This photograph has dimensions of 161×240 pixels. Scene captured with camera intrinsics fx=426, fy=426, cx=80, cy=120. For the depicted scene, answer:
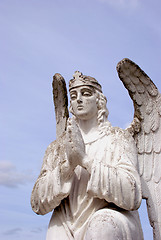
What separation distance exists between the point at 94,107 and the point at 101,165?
3.77 ft

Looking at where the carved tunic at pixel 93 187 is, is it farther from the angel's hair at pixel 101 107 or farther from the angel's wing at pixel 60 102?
the angel's wing at pixel 60 102

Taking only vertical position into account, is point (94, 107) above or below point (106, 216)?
above

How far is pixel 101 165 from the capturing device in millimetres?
5414

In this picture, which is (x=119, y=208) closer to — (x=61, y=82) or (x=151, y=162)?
(x=151, y=162)

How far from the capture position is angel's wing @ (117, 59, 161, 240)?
6.36 meters

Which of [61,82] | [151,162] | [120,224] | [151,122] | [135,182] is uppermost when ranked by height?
[61,82]

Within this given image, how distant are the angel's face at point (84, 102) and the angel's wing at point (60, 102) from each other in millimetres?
746

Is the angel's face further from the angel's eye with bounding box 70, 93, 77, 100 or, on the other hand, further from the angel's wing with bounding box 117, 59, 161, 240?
the angel's wing with bounding box 117, 59, 161, 240

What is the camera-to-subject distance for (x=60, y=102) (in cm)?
712

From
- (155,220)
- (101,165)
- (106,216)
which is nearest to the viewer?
(106,216)

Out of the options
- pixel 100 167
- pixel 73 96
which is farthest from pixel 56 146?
pixel 100 167

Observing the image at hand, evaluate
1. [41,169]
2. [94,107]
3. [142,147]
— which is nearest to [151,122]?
[142,147]

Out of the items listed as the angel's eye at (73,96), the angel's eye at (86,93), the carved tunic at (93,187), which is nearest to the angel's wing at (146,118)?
the carved tunic at (93,187)

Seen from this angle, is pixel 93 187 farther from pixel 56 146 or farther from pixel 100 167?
pixel 56 146
